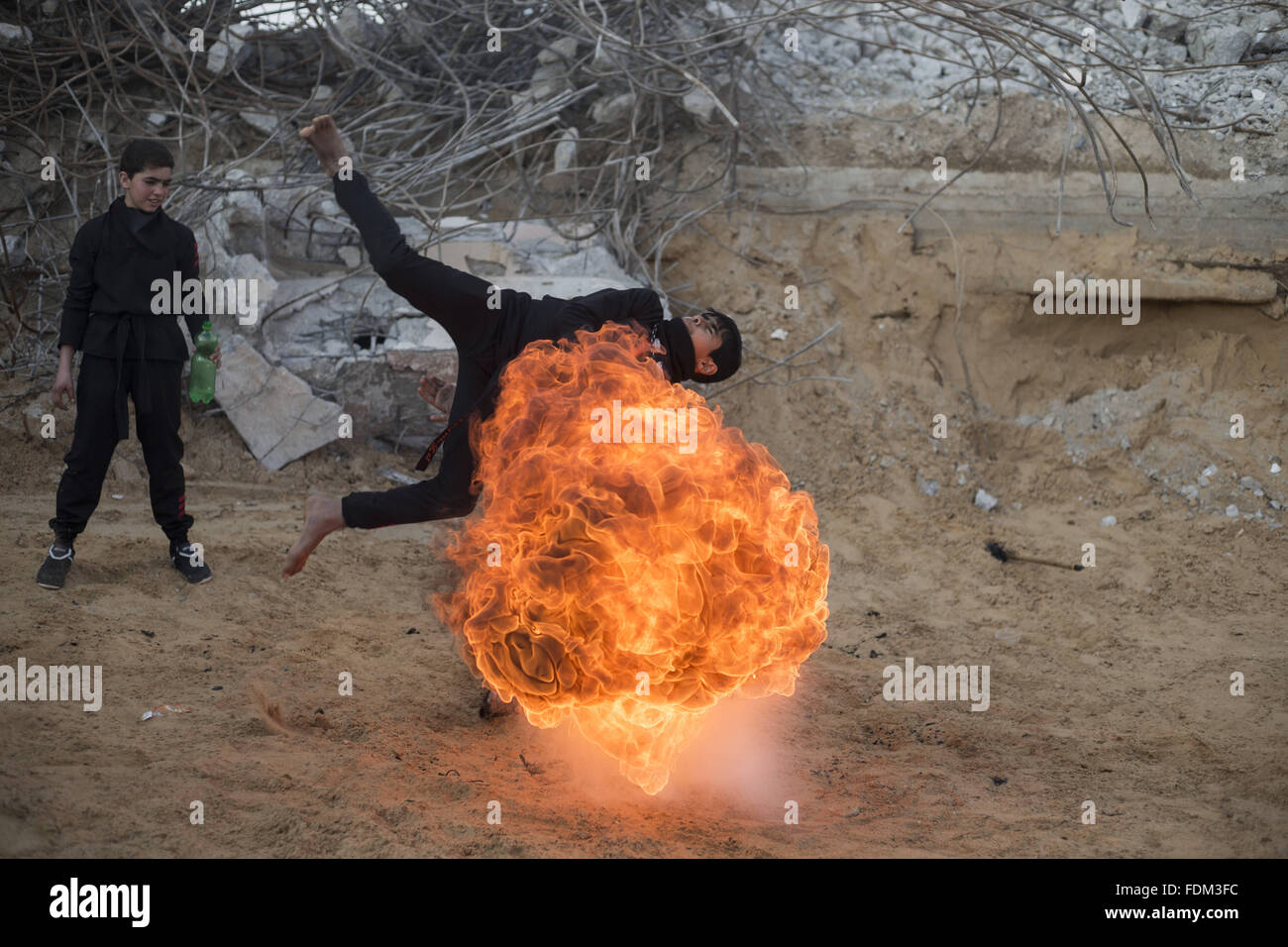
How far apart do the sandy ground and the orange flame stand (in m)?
0.42

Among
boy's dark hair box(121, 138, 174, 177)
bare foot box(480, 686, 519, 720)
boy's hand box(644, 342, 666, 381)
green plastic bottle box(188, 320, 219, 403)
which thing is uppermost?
boy's dark hair box(121, 138, 174, 177)

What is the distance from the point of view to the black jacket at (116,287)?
505cm

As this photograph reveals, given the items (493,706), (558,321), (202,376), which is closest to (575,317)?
(558,321)

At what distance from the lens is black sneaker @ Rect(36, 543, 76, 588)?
5059mm

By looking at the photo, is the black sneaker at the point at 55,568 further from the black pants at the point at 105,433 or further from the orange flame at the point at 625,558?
the orange flame at the point at 625,558

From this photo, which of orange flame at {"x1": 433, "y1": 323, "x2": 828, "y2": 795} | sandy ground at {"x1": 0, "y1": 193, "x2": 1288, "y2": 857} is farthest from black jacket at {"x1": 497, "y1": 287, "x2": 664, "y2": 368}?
sandy ground at {"x1": 0, "y1": 193, "x2": 1288, "y2": 857}

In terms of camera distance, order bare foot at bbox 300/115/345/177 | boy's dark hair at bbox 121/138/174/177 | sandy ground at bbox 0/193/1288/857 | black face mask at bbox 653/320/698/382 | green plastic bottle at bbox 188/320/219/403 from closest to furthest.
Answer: sandy ground at bbox 0/193/1288/857, bare foot at bbox 300/115/345/177, black face mask at bbox 653/320/698/382, boy's dark hair at bbox 121/138/174/177, green plastic bottle at bbox 188/320/219/403

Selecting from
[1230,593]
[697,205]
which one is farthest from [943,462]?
[697,205]

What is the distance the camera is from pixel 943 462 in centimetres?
771

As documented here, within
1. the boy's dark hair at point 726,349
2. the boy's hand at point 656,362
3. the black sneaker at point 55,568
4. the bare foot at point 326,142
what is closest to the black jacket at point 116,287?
the black sneaker at point 55,568

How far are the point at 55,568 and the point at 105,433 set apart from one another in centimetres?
72

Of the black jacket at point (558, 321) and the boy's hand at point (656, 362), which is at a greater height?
the black jacket at point (558, 321)

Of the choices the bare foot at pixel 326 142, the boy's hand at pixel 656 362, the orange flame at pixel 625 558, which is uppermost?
the bare foot at pixel 326 142

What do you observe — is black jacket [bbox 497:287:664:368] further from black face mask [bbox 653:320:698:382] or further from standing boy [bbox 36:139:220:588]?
standing boy [bbox 36:139:220:588]
